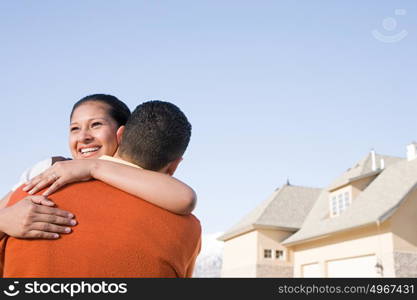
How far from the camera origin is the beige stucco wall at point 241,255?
87.4ft

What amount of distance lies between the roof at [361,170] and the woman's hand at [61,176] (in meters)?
21.8

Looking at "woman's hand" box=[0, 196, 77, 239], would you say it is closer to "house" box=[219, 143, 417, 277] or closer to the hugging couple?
the hugging couple

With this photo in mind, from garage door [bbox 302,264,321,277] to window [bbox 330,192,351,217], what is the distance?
9.03ft

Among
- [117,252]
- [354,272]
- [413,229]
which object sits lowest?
[117,252]

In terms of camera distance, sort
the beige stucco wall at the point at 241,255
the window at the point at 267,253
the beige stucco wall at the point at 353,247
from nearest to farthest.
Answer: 1. the beige stucco wall at the point at 353,247
2. the window at the point at 267,253
3. the beige stucco wall at the point at 241,255

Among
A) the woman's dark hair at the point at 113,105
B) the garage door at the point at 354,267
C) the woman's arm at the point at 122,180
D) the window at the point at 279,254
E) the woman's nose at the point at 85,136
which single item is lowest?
the woman's arm at the point at 122,180

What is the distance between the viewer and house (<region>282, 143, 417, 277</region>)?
60.0ft

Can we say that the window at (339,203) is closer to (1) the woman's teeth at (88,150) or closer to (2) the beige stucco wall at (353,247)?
(2) the beige stucco wall at (353,247)

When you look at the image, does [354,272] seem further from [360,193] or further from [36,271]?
[36,271]

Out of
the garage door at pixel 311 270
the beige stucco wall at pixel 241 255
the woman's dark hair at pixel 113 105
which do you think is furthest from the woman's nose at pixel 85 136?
the beige stucco wall at pixel 241 255

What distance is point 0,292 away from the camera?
2.33 meters

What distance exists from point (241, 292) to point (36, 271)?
1094mm

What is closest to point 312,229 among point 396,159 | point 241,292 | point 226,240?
point 396,159

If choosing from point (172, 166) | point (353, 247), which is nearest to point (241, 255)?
point (353, 247)
